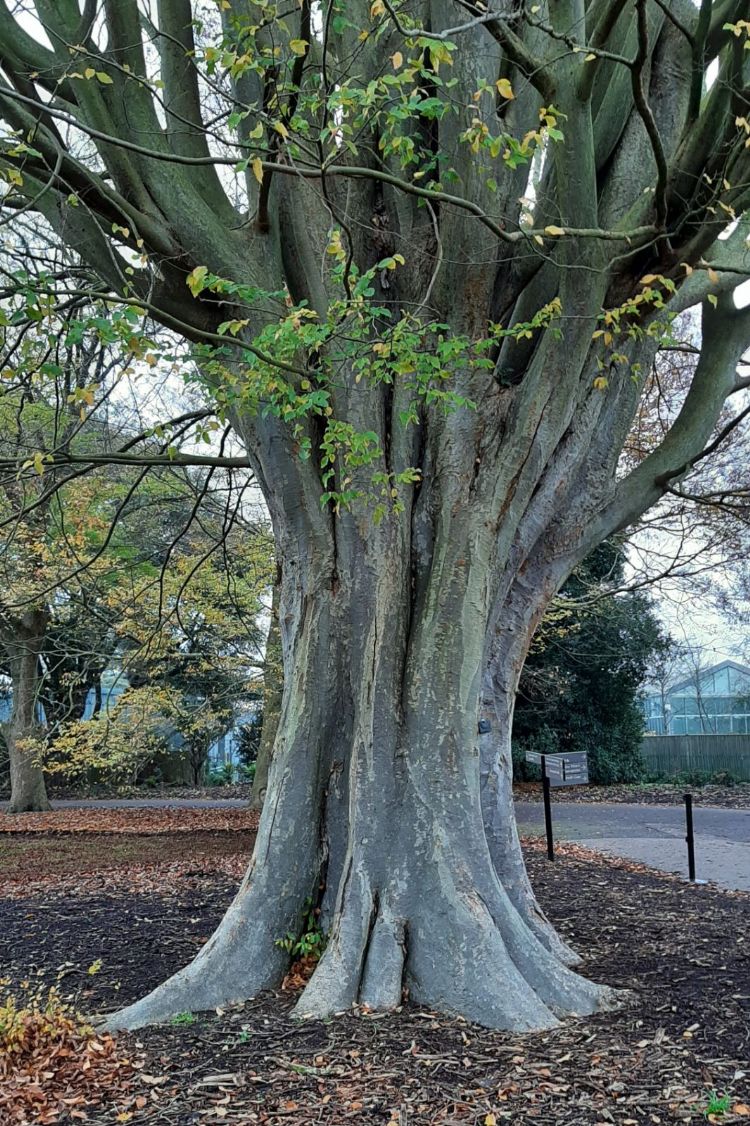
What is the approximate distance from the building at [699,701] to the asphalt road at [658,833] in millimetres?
21478

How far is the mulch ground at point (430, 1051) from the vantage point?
3.49m

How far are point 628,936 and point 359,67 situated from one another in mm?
6200

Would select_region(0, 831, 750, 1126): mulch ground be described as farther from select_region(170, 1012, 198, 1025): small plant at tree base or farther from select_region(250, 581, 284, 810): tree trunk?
select_region(250, 581, 284, 810): tree trunk

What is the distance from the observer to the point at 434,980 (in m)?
4.53

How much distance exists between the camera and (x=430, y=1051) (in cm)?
401

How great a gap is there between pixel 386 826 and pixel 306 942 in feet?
2.73

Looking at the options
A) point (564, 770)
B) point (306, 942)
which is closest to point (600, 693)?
point (564, 770)

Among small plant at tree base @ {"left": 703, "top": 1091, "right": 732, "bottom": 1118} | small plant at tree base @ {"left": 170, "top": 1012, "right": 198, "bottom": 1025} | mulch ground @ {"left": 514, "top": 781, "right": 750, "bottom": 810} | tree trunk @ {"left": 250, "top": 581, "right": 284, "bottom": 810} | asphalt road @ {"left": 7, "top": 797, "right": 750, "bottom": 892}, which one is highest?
tree trunk @ {"left": 250, "top": 581, "right": 284, "bottom": 810}

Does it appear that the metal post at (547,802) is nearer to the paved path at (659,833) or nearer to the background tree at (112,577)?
the paved path at (659,833)

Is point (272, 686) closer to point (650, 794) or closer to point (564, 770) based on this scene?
point (564, 770)

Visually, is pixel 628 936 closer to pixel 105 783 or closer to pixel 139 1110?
pixel 139 1110

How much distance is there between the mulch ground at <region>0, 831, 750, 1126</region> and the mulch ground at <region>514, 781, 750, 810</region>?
1377 cm

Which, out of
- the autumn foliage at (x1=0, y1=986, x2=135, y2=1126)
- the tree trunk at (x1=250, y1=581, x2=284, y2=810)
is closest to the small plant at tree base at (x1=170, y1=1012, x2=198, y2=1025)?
the autumn foliage at (x1=0, y1=986, x2=135, y2=1126)

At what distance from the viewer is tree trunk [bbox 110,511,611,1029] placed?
15.0 feet
